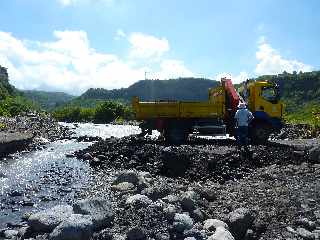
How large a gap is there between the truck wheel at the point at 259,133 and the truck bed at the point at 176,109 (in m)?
2.18

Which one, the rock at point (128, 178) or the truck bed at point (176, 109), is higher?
the truck bed at point (176, 109)

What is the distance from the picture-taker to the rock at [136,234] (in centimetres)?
1034

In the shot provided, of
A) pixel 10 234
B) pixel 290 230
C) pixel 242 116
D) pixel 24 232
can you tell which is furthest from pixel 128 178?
pixel 242 116

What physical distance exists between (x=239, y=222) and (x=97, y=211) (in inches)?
139

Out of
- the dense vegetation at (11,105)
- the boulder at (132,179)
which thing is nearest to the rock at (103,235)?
the boulder at (132,179)

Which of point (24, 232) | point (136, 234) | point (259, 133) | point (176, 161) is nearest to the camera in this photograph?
point (136, 234)

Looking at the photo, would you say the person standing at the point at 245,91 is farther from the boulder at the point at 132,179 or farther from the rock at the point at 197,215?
the rock at the point at 197,215

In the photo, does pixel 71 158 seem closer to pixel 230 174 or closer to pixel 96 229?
pixel 230 174

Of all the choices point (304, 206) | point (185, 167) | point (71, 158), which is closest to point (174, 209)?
point (304, 206)

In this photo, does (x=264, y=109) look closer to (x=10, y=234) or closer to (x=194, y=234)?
(x=194, y=234)

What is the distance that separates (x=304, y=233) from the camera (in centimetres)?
1099

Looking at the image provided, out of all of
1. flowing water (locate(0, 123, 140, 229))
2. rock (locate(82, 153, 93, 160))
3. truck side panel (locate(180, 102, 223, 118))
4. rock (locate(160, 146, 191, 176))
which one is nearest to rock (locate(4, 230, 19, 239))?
flowing water (locate(0, 123, 140, 229))

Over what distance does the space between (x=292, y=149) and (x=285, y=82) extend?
135134mm

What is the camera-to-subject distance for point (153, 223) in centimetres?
1108
